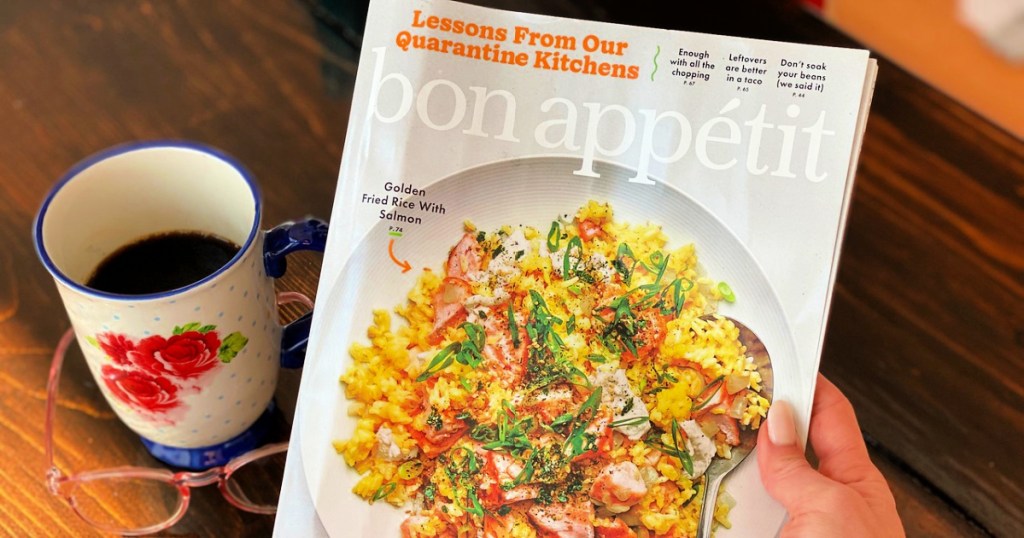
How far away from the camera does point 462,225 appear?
1.68 ft

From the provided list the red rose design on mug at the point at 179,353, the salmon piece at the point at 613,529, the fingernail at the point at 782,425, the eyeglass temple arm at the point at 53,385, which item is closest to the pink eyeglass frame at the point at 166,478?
the eyeglass temple arm at the point at 53,385

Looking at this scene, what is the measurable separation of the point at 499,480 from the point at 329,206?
0.32m

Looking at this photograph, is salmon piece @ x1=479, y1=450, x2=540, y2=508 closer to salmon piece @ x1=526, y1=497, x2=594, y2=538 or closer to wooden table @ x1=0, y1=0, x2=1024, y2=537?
salmon piece @ x1=526, y1=497, x2=594, y2=538

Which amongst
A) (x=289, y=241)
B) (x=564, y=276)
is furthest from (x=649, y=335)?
(x=289, y=241)

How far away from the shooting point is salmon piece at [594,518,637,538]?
1.61 feet

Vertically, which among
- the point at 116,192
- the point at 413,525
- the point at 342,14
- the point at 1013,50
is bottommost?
the point at 413,525

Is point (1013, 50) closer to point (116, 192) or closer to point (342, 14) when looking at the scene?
point (342, 14)

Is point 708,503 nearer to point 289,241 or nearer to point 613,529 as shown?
point 613,529

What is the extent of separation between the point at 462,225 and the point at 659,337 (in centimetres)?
13

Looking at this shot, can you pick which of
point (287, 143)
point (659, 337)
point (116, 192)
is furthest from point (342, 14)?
point (659, 337)

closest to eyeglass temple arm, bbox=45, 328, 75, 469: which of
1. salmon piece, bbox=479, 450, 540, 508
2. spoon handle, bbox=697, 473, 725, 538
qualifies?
salmon piece, bbox=479, 450, 540, 508

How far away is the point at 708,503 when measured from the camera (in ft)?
1.60

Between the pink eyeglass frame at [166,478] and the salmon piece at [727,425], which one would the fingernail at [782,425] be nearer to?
the salmon piece at [727,425]

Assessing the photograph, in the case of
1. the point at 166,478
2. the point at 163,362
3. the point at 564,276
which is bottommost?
the point at 166,478
